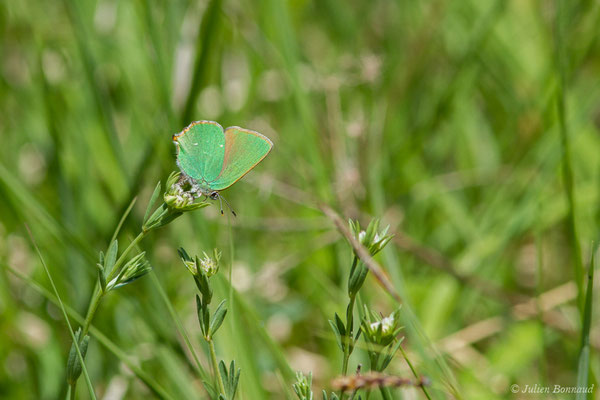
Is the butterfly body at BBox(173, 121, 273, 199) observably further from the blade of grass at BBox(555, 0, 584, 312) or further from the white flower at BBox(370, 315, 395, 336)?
the blade of grass at BBox(555, 0, 584, 312)

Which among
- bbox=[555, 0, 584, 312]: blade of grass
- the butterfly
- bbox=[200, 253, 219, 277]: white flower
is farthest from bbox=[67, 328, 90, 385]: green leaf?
bbox=[555, 0, 584, 312]: blade of grass

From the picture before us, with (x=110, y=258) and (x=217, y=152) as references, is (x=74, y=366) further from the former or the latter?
(x=217, y=152)

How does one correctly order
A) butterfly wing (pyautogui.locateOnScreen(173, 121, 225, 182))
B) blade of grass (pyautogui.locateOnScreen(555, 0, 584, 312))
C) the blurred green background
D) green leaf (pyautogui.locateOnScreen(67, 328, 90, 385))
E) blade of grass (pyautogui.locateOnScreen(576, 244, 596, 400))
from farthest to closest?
the blurred green background, blade of grass (pyautogui.locateOnScreen(555, 0, 584, 312)), butterfly wing (pyautogui.locateOnScreen(173, 121, 225, 182)), blade of grass (pyautogui.locateOnScreen(576, 244, 596, 400)), green leaf (pyautogui.locateOnScreen(67, 328, 90, 385))

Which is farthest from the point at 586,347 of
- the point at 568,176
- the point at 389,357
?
the point at 568,176

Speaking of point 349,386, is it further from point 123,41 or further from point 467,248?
point 123,41

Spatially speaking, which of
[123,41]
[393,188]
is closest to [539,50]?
[393,188]

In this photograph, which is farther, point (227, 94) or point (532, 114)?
point (227, 94)
